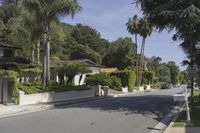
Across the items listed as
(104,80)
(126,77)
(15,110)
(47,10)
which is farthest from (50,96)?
(126,77)

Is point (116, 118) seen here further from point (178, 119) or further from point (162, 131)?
point (162, 131)

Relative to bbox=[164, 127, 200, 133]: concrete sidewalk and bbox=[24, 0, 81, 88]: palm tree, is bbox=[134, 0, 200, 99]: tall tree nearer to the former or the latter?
bbox=[164, 127, 200, 133]: concrete sidewalk

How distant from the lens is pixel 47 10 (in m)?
40.1

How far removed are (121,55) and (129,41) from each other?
390 cm

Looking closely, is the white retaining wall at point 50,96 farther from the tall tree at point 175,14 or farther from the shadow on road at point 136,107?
the tall tree at point 175,14

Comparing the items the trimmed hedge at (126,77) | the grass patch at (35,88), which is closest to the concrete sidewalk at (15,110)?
the grass patch at (35,88)

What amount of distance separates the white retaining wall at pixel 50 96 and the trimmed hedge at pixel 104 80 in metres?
12.7

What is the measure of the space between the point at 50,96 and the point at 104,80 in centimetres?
2512

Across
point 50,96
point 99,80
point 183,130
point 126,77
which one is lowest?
point 183,130

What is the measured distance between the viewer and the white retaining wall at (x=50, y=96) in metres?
33.0

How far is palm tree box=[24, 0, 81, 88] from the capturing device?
39.7 meters

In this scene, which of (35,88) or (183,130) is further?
(35,88)

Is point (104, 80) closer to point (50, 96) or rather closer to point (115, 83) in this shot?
point (115, 83)

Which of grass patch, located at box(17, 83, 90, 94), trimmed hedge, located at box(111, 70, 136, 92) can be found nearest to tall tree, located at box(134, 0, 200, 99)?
grass patch, located at box(17, 83, 90, 94)
